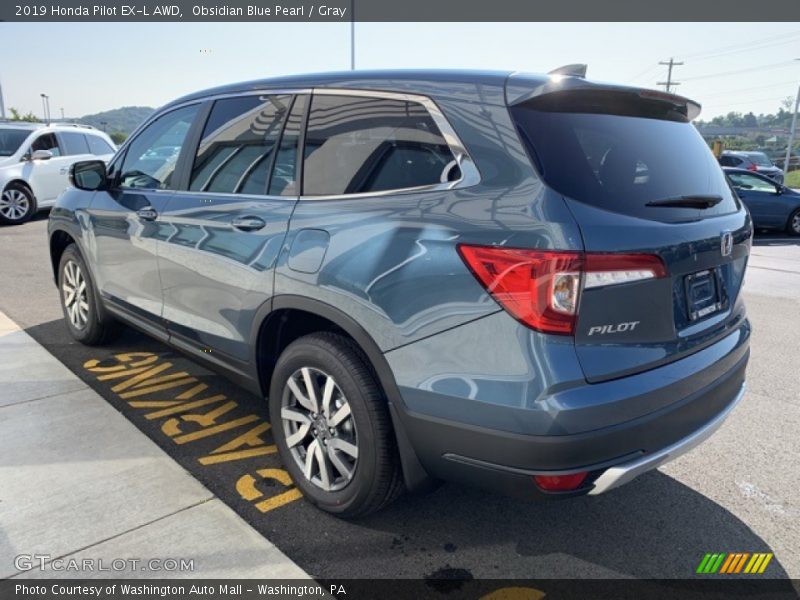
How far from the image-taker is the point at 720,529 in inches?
99.7

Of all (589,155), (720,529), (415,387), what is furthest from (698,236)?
(720,529)

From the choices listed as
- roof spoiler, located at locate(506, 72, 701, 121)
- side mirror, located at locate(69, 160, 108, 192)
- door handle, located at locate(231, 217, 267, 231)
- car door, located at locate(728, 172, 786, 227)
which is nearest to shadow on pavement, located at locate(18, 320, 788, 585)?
door handle, located at locate(231, 217, 267, 231)

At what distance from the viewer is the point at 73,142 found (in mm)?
11922

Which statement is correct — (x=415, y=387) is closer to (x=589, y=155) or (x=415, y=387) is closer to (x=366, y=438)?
(x=366, y=438)

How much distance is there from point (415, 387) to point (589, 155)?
987 mm

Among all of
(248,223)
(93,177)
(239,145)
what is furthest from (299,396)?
(93,177)

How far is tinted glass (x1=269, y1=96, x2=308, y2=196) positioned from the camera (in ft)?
8.73

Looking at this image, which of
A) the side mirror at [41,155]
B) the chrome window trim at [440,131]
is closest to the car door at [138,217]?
the chrome window trim at [440,131]

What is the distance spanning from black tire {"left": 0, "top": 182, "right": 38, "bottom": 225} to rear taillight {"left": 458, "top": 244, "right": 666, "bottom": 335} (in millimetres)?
12045

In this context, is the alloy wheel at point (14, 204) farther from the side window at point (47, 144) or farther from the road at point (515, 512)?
the road at point (515, 512)

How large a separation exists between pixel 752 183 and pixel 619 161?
13217 millimetres

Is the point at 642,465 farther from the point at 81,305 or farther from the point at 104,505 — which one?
the point at 81,305

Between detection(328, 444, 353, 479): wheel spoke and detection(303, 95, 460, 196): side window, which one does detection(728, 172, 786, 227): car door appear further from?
detection(328, 444, 353, 479): wheel spoke

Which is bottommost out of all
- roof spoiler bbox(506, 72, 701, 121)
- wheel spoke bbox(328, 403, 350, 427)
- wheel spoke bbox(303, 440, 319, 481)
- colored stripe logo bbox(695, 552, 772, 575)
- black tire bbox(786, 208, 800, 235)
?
black tire bbox(786, 208, 800, 235)
